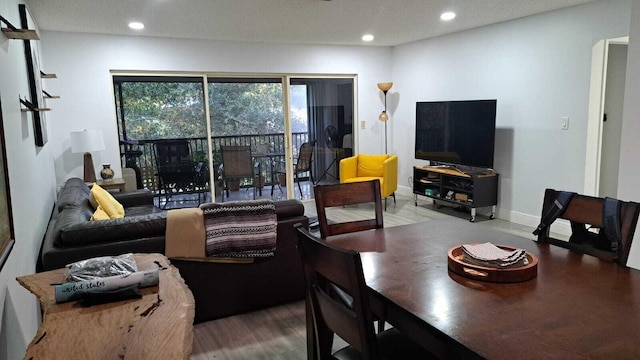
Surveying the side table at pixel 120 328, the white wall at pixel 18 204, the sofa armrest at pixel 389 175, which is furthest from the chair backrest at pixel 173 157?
the side table at pixel 120 328

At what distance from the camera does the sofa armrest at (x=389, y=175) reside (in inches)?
239

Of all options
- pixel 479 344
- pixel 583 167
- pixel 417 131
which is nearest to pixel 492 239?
pixel 479 344

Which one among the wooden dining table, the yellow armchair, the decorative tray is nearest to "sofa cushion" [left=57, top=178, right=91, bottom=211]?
the wooden dining table

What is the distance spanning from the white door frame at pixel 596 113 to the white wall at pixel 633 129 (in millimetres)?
1589

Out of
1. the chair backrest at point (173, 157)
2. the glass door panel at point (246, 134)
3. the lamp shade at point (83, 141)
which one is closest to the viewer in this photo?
the lamp shade at point (83, 141)

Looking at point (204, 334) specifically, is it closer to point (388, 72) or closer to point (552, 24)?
point (552, 24)

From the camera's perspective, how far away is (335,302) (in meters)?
1.43

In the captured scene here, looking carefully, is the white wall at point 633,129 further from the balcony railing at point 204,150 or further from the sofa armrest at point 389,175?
the balcony railing at point 204,150

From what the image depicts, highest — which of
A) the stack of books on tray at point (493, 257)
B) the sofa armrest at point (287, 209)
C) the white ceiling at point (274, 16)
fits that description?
the white ceiling at point (274, 16)

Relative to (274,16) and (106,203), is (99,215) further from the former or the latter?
(274,16)

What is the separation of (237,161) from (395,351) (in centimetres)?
511

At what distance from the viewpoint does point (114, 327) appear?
1396 millimetres

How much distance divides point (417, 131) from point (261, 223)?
3992 millimetres

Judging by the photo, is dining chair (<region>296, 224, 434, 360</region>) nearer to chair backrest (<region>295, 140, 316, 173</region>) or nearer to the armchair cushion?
the armchair cushion
